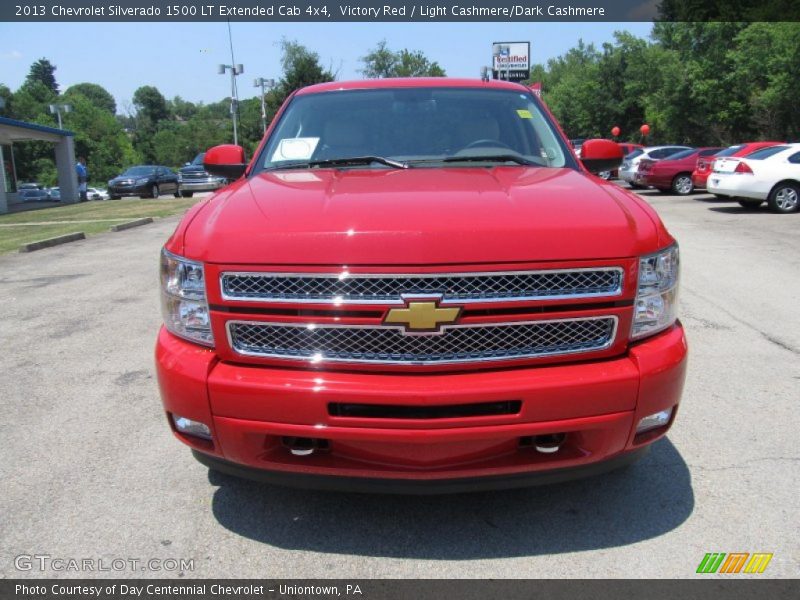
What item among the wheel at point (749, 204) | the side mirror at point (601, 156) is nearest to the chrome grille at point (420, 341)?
the side mirror at point (601, 156)

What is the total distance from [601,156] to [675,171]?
18.7 meters

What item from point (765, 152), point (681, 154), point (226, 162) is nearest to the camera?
point (226, 162)

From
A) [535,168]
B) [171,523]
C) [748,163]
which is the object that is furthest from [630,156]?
[171,523]

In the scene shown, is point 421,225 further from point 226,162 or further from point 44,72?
point 44,72

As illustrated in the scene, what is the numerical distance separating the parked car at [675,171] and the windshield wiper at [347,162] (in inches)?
773

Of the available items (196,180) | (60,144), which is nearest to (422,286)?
(196,180)

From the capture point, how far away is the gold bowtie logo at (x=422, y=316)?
91.9 inches

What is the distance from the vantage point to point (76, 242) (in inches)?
515

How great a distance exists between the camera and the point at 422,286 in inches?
92.4

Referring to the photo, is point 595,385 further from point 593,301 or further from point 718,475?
Answer: point 718,475

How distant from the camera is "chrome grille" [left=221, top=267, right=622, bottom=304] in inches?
92.3

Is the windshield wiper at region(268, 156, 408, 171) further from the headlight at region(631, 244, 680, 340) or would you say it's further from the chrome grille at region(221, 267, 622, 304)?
the headlight at region(631, 244, 680, 340)

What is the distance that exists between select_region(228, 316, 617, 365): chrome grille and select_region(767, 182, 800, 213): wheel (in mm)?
14577

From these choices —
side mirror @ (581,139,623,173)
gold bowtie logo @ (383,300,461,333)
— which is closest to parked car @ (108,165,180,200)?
side mirror @ (581,139,623,173)
